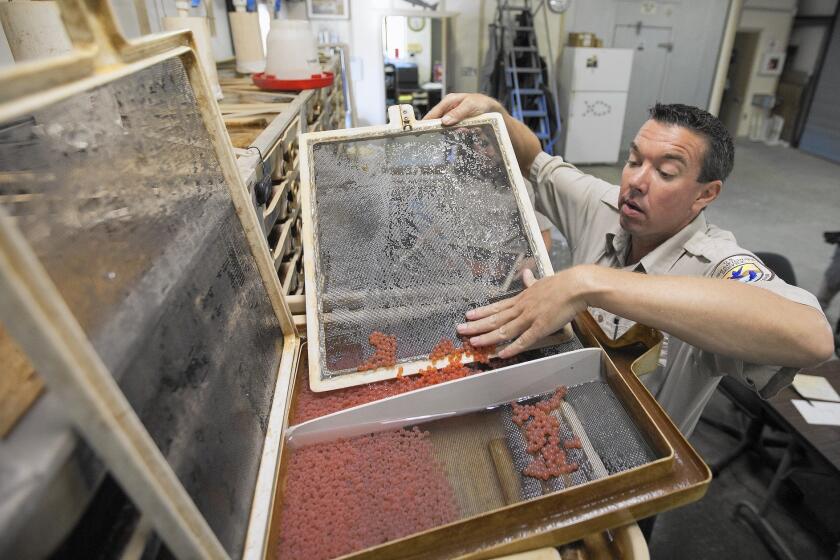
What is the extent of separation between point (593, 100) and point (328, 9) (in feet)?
10.9

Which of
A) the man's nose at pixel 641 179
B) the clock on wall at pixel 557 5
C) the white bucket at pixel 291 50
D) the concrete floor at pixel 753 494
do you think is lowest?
the concrete floor at pixel 753 494

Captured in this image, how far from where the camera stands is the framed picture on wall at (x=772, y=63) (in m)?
6.66

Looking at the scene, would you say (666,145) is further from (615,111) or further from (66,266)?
A: (615,111)

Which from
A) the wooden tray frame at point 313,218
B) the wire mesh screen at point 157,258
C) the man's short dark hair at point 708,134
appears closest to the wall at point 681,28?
the man's short dark hair at point 708,134

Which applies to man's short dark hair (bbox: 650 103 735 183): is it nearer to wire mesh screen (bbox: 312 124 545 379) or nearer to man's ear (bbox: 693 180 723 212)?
man's ear (bbox: 693 180 723 212)

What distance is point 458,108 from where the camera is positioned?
114 centimetres

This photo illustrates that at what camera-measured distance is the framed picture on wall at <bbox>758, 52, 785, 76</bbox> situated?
262 inches

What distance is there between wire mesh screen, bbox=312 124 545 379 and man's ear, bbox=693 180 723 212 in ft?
1.70

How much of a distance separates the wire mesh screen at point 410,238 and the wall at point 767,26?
25.2 ft

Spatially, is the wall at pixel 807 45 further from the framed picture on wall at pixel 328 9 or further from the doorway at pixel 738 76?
the framed picture on wall at pixel 328 9

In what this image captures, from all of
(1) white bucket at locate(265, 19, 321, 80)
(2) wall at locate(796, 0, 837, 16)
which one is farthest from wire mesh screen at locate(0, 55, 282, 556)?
(2) wall at locate(796, 0, 837, 16)

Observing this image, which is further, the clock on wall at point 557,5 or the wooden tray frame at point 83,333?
the clock on wall at point 557,5

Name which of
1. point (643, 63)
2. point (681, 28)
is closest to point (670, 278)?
point (643, 63)

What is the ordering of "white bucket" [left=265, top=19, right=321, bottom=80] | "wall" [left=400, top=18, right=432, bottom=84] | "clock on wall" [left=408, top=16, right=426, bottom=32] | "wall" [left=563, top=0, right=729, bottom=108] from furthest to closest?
"wall" [left=400, top=18, right=432, bottom=84], "clock on wall" [left=408, top=16, right=426, bottom=32], "wall" [left=563, top=0, right=729, bottom=108], "white bucket" [left=265, top=19, right=321, bottom=80]
